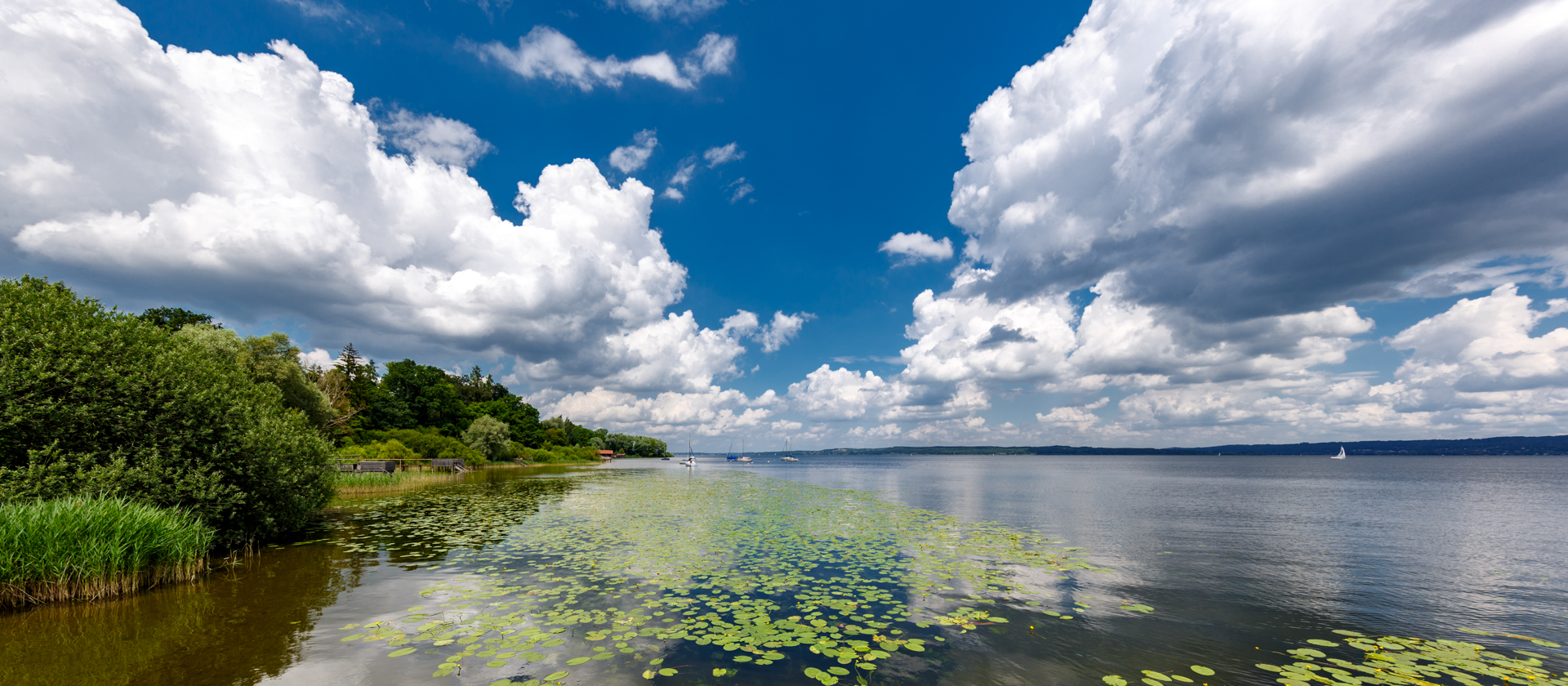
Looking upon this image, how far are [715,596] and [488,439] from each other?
4091 inches

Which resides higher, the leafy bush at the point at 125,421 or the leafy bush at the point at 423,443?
the leafy bush at the point at 125,421

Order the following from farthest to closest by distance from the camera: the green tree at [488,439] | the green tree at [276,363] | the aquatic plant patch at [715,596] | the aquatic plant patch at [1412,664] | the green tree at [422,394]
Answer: the green tree at [422,394]
the green tree at [488,439]
the green tree at [276,363]
the aquatic plant patch at [715,596]
the aquatic plant patch at [1412,664]

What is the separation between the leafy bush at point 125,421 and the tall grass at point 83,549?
4.14 feet

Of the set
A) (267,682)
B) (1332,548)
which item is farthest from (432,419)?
(1332,548)

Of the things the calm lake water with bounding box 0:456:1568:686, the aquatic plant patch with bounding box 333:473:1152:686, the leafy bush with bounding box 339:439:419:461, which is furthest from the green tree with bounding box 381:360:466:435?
the aquatic plant patch with bounding box 333:473:1152:686

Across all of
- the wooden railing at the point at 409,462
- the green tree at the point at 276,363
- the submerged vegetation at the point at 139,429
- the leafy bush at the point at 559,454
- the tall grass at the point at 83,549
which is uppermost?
the green tree at the point at 276,363

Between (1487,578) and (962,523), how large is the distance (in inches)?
665

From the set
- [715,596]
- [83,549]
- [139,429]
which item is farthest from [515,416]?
[715,596]

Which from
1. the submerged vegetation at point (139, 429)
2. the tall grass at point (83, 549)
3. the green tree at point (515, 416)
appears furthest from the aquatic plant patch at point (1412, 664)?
the green tree at point (515, 416)

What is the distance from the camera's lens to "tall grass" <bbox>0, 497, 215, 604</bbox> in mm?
10656

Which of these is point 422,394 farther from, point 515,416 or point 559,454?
point 559,454

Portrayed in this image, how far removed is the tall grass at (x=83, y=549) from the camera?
35.0ft

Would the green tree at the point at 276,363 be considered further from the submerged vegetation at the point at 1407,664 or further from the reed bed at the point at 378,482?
the submerged vegetation at the point at 1407,664

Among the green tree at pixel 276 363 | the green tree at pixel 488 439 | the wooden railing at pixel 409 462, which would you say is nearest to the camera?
the green tree at pixel 276 363
